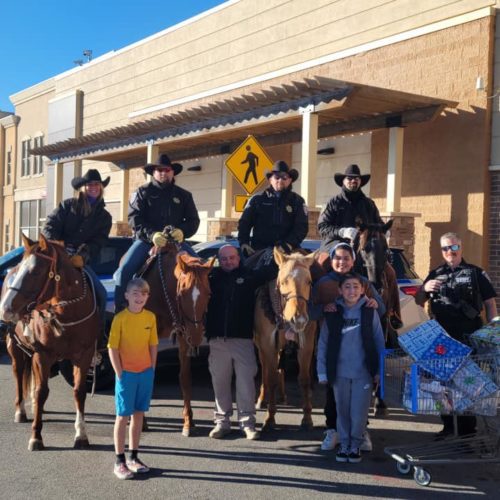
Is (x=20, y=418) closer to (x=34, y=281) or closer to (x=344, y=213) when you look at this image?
(x=34, y=281)

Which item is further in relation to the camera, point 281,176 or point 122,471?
point 281,176

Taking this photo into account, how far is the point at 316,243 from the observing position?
9.05 metres

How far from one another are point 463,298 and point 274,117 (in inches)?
313

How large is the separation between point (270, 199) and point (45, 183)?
2537cm

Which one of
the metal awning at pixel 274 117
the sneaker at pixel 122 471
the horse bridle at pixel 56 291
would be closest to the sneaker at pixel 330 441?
the sneaker at pixel 122 471

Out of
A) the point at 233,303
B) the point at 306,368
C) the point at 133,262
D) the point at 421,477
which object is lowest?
the point at 421,477

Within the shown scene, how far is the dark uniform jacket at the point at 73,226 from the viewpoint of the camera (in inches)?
250

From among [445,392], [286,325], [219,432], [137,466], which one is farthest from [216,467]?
[445,392]

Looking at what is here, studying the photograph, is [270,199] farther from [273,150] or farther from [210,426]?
[273,150]

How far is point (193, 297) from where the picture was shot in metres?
5.51

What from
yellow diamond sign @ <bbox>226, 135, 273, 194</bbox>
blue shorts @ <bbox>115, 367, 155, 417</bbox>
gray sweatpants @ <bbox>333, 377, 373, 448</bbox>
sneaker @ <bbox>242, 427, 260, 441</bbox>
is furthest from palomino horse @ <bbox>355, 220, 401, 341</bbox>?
yellow diamond sign @ <bbox>226, 135, 273, 194</bbox>

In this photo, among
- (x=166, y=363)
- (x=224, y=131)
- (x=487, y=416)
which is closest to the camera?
(x=487, y=416)

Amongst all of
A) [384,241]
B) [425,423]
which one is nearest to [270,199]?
[384,241]

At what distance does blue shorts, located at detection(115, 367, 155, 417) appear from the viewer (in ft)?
16.3
